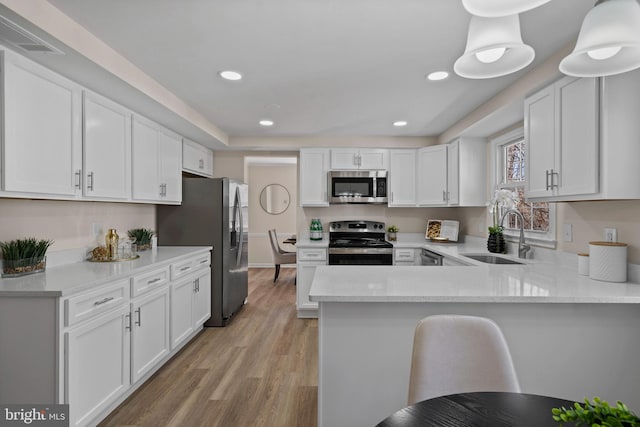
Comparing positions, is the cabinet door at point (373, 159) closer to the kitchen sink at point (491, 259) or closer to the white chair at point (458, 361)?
the kitchen sink at point (491, 259)

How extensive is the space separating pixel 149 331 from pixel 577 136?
310cm

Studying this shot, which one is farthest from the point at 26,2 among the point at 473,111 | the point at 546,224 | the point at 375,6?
the point at 546,224

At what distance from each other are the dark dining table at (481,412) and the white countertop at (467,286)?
55 cm

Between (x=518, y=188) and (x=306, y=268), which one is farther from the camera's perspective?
(x=306, y=268)

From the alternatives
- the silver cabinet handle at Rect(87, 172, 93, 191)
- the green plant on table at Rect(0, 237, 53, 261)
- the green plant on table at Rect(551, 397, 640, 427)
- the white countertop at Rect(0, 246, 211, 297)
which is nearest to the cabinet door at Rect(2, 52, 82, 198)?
the silver cabinet handle at Rect(87, 172, 93, 191)

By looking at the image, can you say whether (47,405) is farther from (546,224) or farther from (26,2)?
(546,224)

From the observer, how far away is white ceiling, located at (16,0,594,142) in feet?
5.61

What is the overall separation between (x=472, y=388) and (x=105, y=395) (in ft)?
6.70

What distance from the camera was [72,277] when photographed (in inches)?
77.4

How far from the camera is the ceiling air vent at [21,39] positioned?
156 cm

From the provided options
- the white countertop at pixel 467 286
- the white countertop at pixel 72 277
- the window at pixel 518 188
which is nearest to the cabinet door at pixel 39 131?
the white countertop at pixel 72 277

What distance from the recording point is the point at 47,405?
1.67m

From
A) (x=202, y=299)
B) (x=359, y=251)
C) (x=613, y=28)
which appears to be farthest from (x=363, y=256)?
(x=613, y=28)

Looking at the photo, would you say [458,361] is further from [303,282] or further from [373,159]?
[373,159]
